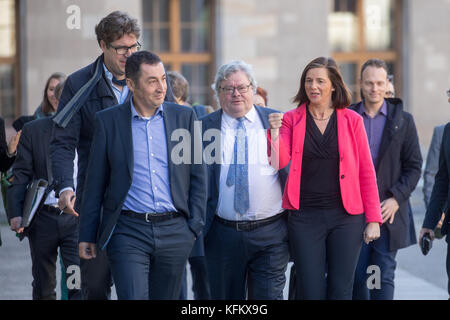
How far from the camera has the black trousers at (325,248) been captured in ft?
18.7

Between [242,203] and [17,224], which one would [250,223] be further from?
[17,224]

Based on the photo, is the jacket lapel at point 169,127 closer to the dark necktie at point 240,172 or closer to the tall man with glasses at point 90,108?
the tall man with glasses at point 90,108

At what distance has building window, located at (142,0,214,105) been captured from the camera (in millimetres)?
18656

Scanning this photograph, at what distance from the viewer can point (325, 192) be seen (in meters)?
5.71

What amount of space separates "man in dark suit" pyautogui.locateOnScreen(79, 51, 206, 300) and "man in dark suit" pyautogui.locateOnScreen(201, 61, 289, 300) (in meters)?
0.70

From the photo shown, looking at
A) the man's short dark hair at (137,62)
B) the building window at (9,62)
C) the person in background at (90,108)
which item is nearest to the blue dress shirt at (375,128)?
the person in background at (90,108)

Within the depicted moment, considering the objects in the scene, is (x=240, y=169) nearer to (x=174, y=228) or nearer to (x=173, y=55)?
(x=174, y=228)

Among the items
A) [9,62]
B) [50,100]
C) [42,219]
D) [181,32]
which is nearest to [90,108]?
[42,219]

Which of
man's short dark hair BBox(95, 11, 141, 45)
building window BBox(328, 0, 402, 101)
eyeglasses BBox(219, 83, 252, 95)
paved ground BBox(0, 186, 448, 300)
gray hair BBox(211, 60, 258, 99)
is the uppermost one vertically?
building window BBox(328, 0, 402, 101)

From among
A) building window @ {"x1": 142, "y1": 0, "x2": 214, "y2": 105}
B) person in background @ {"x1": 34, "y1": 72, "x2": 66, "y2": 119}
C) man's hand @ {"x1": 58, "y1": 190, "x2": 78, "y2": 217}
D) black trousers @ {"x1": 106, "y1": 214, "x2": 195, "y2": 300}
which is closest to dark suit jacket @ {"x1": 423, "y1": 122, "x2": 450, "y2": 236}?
black trousers @ {"x1": 106, "y1": 214, "x2": 195, "y2": 300}

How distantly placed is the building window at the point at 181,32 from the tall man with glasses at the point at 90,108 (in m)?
12.8

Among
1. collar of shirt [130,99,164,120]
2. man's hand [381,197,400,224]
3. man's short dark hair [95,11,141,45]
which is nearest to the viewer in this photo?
collar of shirt [130,99,164,120]

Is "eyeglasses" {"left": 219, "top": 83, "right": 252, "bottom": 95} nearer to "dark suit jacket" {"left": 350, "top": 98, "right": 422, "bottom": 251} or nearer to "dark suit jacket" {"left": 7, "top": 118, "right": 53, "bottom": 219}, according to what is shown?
"dark suit jacket" {"left": 350, "top": 98, "right": 422, "bottom": 251}

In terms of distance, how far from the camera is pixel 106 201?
5.14 meters
